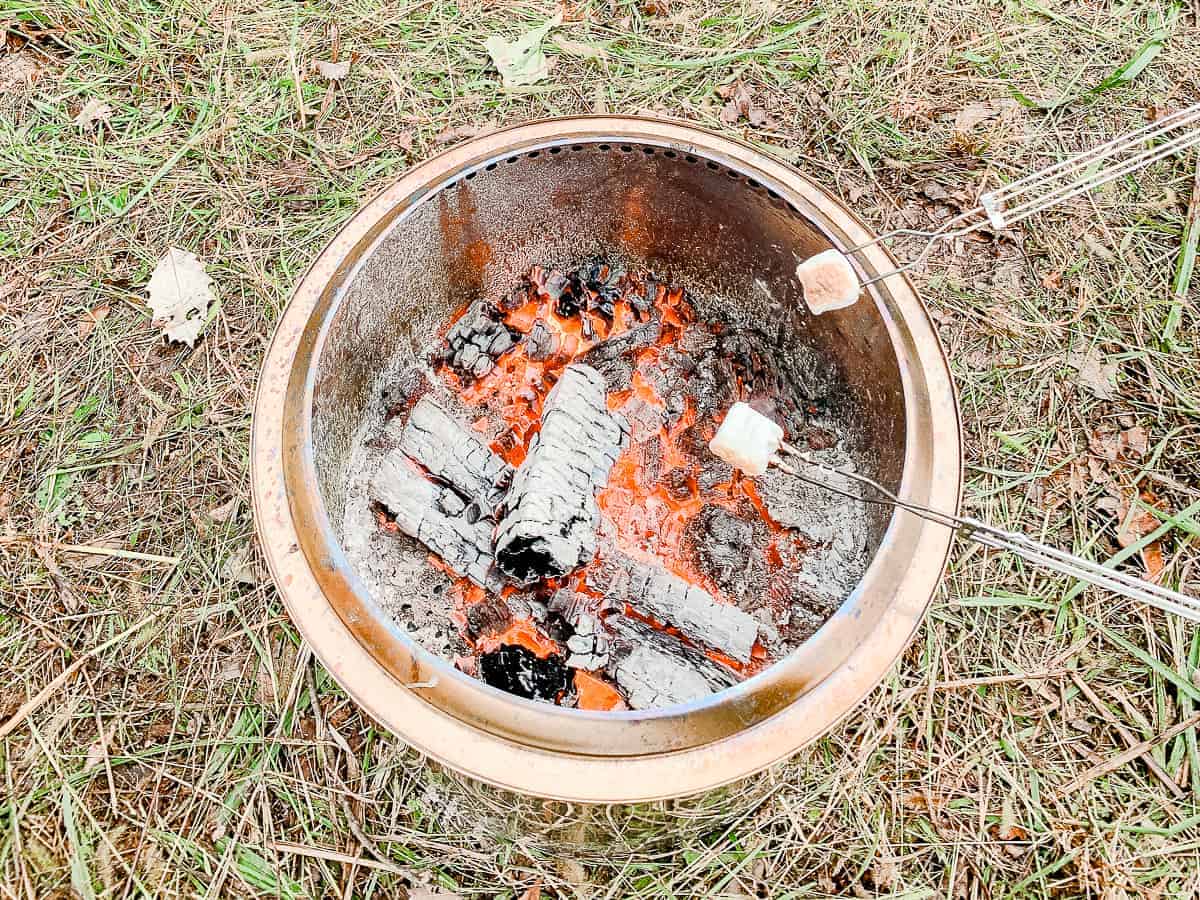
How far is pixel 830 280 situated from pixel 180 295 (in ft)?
5.76

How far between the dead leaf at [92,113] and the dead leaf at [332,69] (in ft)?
2.17

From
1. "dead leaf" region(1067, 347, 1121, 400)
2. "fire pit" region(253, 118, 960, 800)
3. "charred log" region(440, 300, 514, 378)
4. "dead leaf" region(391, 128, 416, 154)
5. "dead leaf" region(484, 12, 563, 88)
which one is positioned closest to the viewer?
"fire pit" region(253, 118, 960, 800)

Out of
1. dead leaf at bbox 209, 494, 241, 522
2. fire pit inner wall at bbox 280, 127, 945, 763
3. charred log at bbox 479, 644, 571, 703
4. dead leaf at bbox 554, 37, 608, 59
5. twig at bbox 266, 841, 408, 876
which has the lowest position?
twig at bbox 266, 841, 408, 876

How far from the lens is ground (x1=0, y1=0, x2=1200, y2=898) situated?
152cm

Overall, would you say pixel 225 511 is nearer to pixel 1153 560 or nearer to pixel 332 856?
pixel 332 856

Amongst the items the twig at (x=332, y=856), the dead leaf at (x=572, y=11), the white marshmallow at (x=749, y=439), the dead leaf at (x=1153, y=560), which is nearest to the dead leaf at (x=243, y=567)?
the twig at (x=332, y=856)

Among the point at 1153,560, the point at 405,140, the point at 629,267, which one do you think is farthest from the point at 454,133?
the point at 1153,560

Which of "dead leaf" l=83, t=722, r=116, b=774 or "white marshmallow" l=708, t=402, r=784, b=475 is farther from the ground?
"white marshmallow" l=708, t=402, r=784, b=475

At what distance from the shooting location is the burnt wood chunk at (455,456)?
1.64 meters

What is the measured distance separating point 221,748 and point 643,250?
4.94 feet

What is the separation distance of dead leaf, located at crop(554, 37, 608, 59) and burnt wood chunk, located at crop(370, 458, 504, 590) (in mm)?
1604

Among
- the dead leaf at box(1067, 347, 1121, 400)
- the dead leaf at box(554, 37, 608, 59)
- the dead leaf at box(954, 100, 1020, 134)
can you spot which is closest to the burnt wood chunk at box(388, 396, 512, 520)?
the dead leaf at box(554, 37, 608, 59)

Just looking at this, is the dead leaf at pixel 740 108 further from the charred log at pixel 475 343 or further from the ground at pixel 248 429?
the charred log at pixel 475 343

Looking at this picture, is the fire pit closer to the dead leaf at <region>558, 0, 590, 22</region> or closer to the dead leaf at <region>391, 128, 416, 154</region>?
the dead leaf at <region>391, 128, 416, 154</region>
